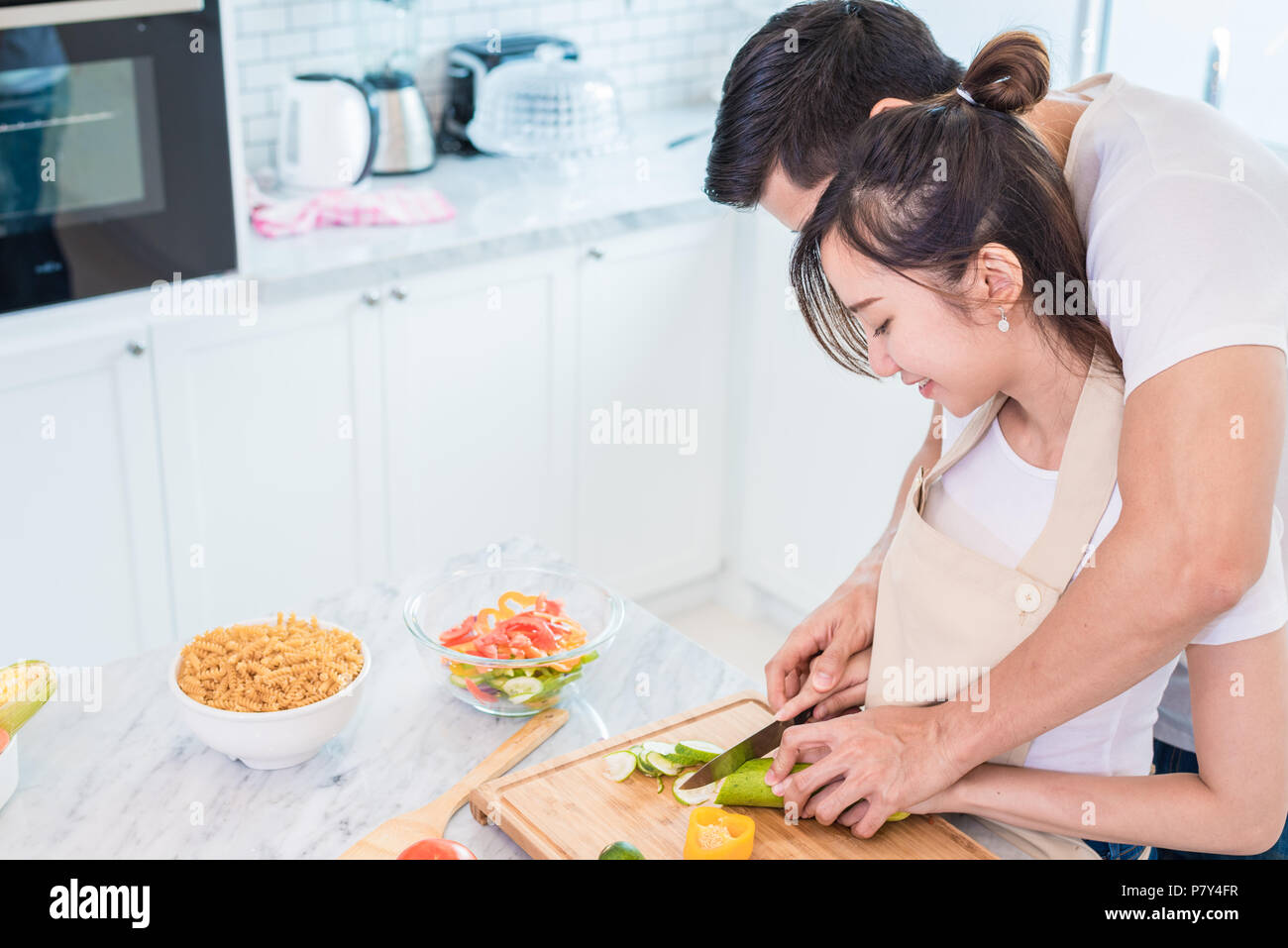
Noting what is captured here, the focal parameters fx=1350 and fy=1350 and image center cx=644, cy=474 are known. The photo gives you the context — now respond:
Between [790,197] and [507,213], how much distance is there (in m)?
1.51

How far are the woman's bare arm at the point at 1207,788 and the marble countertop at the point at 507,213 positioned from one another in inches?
67.8

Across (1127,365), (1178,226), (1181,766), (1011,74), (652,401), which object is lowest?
(652,401)

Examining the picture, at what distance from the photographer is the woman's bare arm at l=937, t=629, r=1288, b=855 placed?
1165 mm

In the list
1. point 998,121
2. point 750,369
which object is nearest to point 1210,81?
point 750,369

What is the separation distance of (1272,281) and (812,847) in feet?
2.11

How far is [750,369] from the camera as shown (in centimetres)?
331

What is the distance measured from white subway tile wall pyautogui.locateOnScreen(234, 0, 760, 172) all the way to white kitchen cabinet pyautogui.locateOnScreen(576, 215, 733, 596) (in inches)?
26.7

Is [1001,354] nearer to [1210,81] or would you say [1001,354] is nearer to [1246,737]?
[1246,737]

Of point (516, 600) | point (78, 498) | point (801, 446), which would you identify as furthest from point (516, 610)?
point (801, 446)

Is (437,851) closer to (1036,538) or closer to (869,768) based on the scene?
(869,768)

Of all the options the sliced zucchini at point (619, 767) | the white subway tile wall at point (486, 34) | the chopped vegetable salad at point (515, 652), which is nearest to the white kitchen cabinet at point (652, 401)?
the white subway tile wall at point (486, 34)

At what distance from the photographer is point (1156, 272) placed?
1.13 metres

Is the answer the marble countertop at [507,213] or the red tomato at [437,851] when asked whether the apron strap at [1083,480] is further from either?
the marble countertop at [507,213]

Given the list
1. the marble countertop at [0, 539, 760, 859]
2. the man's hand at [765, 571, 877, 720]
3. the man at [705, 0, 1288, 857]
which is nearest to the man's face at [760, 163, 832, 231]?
the man at [705, 0, 1288, 857]
